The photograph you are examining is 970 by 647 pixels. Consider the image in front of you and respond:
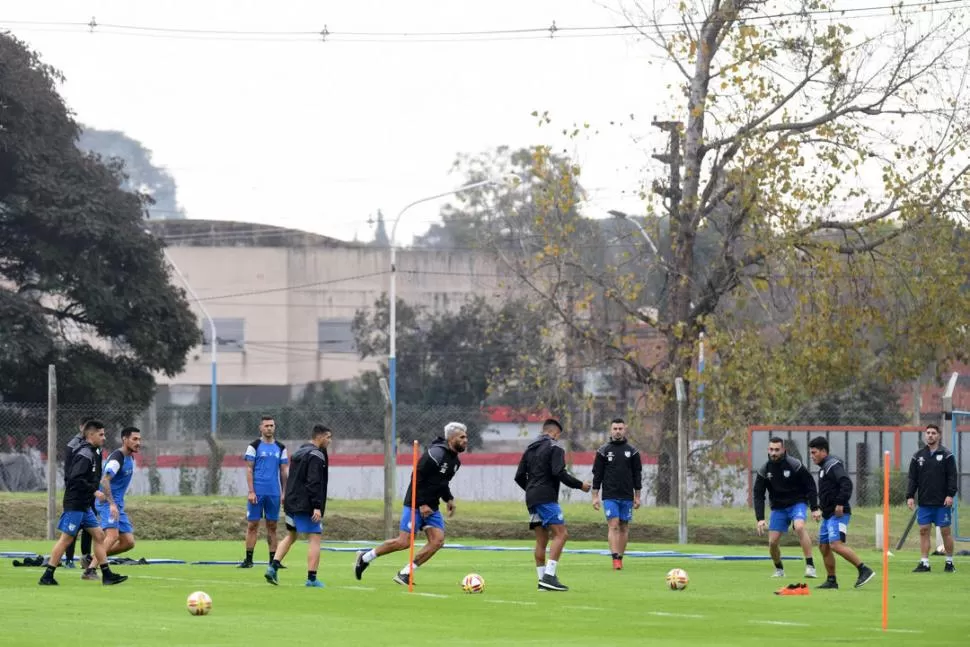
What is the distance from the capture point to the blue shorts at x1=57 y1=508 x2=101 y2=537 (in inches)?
778

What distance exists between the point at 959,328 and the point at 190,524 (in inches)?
627

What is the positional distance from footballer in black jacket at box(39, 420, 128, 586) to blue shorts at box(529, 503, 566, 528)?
4906 mm

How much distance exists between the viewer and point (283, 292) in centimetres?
9050

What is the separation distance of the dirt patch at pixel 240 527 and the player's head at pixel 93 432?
1233 cm

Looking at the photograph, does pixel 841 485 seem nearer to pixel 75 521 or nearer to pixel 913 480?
pixel 913 480

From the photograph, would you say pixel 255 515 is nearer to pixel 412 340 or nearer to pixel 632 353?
pixel 632 353

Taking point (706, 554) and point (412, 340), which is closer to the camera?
point (706, 554)

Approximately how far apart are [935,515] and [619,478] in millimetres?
4606

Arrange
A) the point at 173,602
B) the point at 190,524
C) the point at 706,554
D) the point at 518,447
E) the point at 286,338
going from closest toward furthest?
the point at 173,602 → the point at 706,554 → the point at 190,524 → the point at 518,447 → the point at 286,338

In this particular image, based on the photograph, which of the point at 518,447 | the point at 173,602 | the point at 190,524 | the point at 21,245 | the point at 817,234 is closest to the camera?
the point at 173,602

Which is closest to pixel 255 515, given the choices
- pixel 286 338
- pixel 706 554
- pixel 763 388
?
pixel 706 554

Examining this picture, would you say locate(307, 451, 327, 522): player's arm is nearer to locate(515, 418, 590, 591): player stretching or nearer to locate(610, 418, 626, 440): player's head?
locate(515, 418, 590, 591): player stretching

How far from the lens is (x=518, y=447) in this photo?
75625mm

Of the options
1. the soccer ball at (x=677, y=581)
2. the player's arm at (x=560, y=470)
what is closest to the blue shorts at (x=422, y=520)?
the player's arm at (x=560, y=470)
